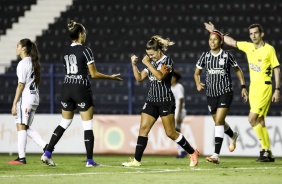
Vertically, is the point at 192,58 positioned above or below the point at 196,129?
above

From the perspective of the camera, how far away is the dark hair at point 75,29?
11.4m

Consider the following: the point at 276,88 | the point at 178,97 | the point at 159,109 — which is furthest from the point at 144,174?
the point at 178,97

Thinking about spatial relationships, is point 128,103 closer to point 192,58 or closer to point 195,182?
point 192,58

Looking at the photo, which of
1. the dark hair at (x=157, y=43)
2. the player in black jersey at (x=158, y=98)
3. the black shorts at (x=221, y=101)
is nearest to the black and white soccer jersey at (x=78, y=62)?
the player in black jersey at (x=158, y=98)

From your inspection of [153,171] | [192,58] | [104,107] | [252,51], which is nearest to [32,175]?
[153,171]

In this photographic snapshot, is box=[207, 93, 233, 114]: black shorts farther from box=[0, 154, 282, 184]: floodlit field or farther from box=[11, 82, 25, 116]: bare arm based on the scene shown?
box=[11, 82, 25, 116]: bare arm

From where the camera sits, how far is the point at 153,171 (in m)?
10.9

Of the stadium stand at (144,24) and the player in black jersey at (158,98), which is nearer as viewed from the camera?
the player in black jersey at (158,98)

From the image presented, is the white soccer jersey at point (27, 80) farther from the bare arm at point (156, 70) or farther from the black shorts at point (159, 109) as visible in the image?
the bare arm at point (156, 70)

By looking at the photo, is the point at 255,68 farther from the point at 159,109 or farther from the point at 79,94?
the point at 79,94

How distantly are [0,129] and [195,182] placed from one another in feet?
31.2

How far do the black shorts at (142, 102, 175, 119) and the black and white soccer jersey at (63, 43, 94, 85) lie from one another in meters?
0.96

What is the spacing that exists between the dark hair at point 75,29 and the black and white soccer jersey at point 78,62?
128 mm

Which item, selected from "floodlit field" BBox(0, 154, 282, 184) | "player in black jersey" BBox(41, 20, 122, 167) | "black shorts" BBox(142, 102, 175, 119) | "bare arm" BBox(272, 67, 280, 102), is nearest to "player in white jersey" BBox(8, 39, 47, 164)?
"floodlit field" BBox(0, 154, 282, 184)
